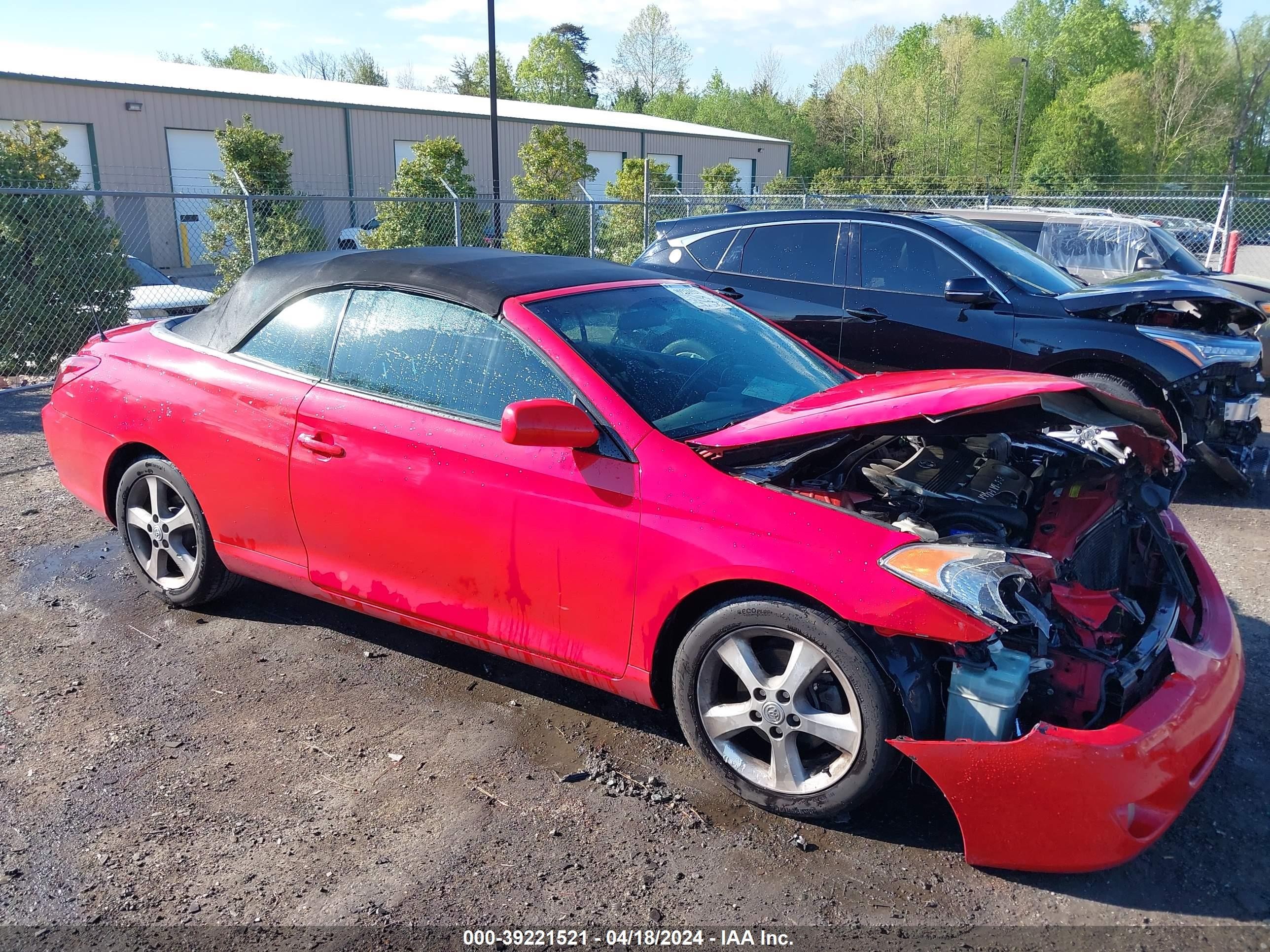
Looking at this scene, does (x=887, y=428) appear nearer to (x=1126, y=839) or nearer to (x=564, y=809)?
(x=1126, y=839)

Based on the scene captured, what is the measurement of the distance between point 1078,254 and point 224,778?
9.89m

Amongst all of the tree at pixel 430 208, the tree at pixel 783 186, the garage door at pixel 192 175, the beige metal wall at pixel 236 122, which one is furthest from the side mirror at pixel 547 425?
the tree at pixel 783 186

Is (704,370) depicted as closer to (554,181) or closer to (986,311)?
(986,311)

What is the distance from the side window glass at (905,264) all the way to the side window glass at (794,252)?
0.91 ft

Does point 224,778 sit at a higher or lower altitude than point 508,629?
A: lower

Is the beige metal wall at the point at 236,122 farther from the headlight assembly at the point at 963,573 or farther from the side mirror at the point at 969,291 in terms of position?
the headlight assembly at the point at 963,573

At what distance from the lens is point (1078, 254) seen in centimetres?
1009

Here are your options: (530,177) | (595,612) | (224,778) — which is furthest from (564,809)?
(530,177)

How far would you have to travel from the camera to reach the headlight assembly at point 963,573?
2465 mm

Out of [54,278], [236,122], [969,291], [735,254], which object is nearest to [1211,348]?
[969,291]

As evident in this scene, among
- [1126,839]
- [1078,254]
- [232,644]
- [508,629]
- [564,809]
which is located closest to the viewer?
[1126,839]

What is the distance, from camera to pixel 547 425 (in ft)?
9.52

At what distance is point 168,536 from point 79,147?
23.4 m

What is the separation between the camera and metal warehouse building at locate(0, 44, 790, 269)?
74.7ft
